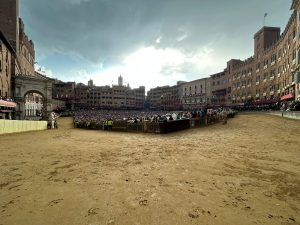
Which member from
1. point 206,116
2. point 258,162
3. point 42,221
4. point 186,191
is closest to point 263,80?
point 206,116

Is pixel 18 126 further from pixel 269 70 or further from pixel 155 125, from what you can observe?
pixel 269 70

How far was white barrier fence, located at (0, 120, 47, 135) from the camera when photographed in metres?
17.6

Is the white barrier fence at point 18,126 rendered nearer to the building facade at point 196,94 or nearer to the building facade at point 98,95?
the building facade at point 98,95

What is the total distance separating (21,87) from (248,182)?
41104mm

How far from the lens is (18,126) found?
1973 centimetres

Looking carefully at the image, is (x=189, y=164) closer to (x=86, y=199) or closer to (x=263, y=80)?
(x=86, y=199)

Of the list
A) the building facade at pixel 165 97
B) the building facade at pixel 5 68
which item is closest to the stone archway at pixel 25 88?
the building facade at pixel 5 68

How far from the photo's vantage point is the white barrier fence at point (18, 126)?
57.7 ft

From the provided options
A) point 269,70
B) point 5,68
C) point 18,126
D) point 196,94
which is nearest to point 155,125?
point 18,126

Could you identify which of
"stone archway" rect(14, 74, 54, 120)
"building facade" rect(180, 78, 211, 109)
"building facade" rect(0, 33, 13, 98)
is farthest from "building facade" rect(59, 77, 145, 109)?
"building facade" rect(0, 33, 13, 98)

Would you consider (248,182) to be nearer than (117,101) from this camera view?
Yes

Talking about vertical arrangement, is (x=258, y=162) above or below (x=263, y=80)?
below

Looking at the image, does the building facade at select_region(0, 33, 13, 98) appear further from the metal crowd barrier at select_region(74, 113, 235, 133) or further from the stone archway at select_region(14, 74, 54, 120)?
the metal crowd barrier at select_region(74, 113, 235, 133)

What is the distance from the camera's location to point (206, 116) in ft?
85.9
